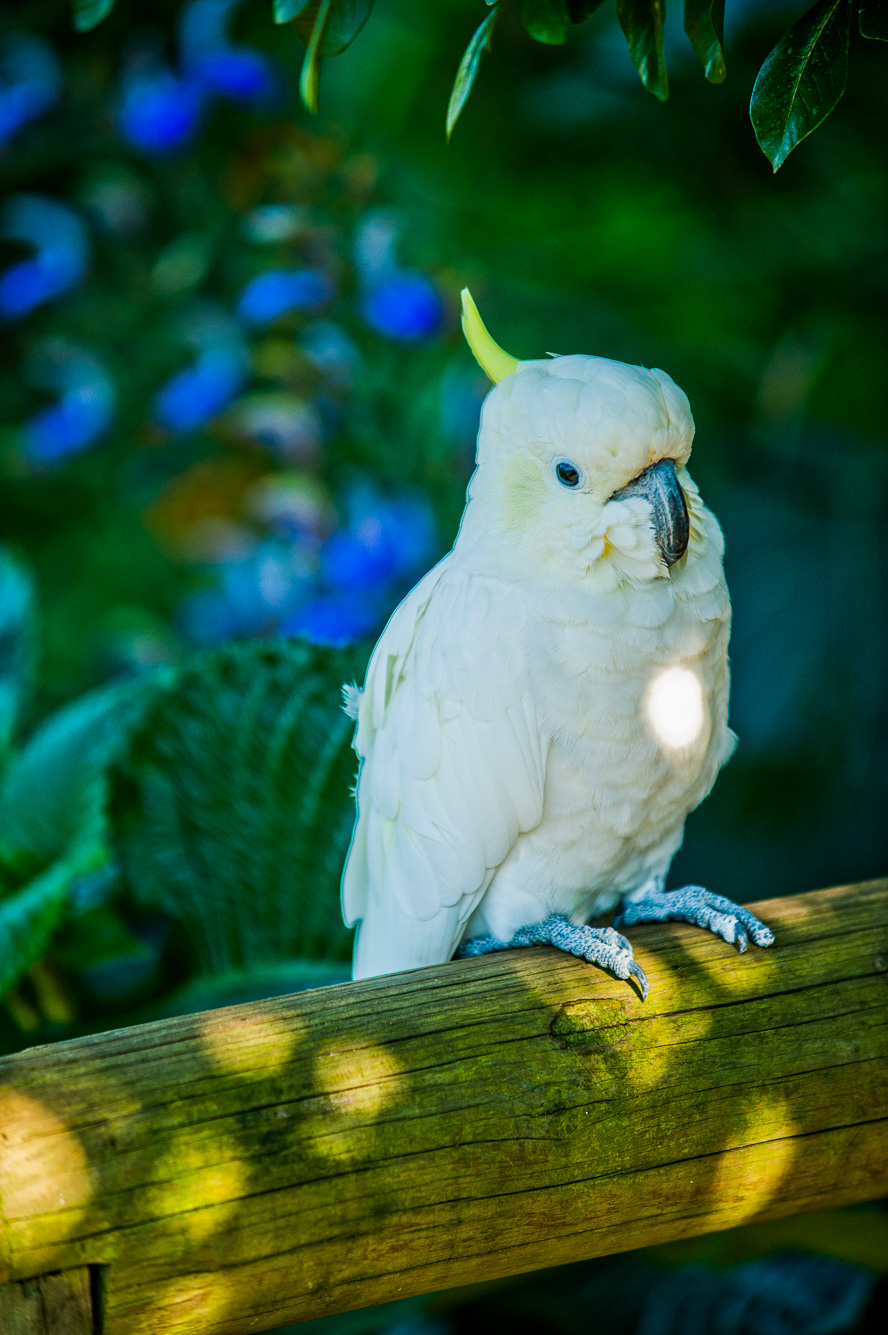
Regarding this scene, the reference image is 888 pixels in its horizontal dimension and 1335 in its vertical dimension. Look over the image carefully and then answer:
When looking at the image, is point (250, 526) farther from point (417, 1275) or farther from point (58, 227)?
point (417, 1275)

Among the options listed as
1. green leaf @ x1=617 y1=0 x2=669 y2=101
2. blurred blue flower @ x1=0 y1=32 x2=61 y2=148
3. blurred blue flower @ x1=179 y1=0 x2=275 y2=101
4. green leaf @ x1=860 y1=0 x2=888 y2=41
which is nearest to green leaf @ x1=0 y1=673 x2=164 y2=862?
green leaf @ x1=617 y1=0 x2=669 y2=101

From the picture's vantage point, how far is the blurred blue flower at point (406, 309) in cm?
183

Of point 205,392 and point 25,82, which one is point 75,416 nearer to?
point 205,392

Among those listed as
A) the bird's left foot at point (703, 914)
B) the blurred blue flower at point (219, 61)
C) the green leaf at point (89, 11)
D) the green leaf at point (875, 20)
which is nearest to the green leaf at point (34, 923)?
the bird's left foot at point (703, 914)

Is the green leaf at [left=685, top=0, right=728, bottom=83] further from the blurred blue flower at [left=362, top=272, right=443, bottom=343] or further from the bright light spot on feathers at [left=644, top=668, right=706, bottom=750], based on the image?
the blurred blue flower at [left=362, top=272, right=443, bottom=343]

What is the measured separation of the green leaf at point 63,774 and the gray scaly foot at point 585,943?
609 mm

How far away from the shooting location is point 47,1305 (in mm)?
659

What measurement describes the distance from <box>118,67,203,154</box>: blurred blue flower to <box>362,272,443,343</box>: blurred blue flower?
0.54 metres

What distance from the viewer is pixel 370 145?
262 cm

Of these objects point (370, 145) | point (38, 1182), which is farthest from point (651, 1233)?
point (370, 145)

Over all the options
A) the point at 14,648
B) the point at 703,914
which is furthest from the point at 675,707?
the point at 14,648

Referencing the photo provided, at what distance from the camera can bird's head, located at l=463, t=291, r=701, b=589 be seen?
0.86m

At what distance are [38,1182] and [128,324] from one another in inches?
89.0

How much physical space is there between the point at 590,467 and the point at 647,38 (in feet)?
0.98
